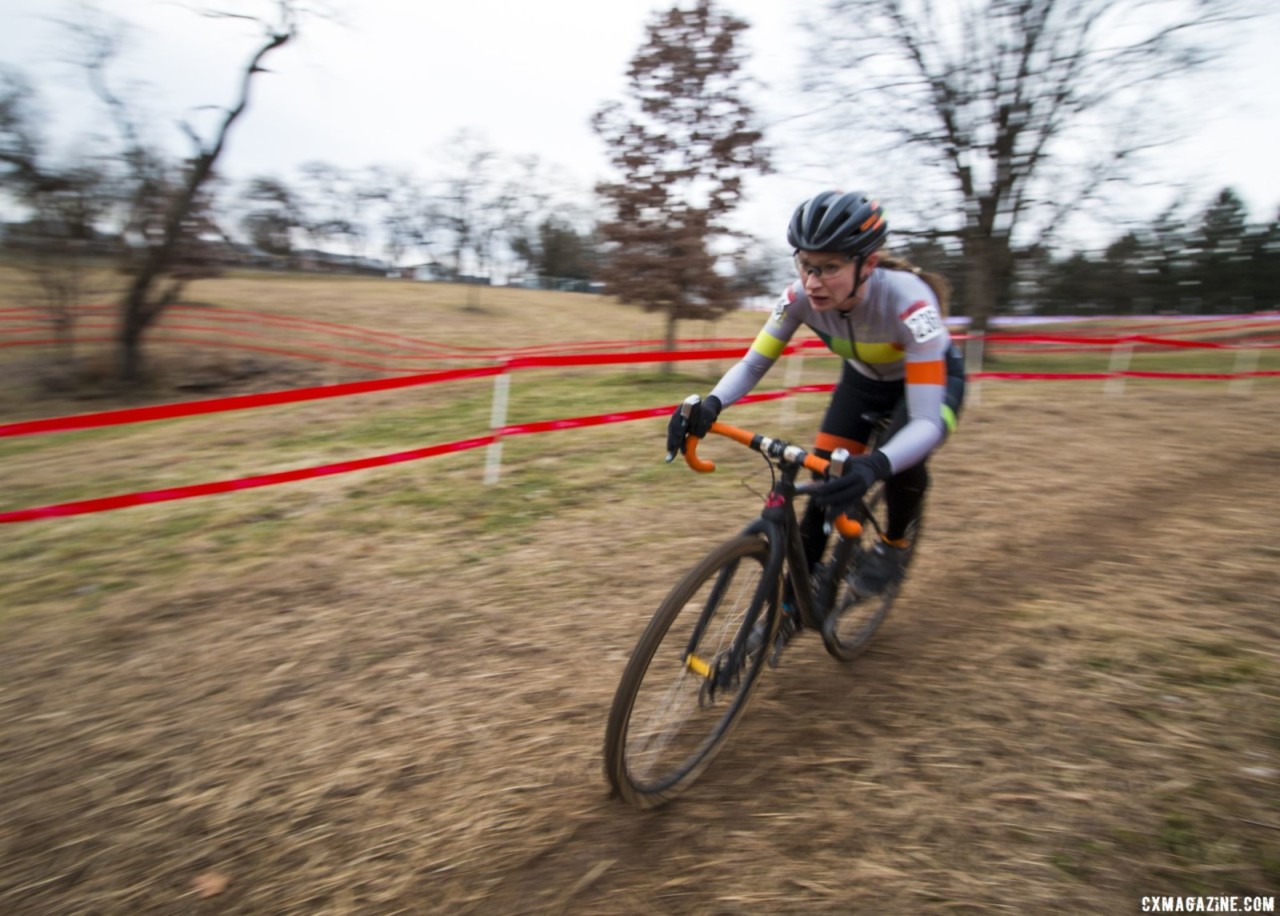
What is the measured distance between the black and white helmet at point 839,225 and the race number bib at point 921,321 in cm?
31

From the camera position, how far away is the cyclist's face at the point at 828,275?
2.77 metres

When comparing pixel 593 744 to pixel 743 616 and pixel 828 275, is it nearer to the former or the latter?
pixel 743 616

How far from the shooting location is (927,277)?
337 cm

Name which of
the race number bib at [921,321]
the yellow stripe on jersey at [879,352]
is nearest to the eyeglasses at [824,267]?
the race number bib at [921,321]

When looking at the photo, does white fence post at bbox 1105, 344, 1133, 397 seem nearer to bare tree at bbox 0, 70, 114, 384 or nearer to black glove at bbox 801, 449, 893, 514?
black glove at bbox 801, 449, 893, 514

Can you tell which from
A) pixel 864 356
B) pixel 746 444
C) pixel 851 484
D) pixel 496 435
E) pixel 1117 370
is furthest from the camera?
pixel 1117 370

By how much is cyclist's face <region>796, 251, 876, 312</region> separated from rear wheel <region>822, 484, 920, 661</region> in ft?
3.67

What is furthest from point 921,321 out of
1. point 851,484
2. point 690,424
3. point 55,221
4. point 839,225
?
point 55,221

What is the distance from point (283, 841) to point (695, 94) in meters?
14.9

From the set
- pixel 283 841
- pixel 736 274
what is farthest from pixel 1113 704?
pixel 736 274

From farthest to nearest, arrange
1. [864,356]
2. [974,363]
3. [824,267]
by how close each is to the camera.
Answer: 1. [974,363]
2. [864,356]
3. [824,267]

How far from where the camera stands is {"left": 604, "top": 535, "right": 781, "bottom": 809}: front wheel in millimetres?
2508

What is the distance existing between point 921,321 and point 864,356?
1.22 ft

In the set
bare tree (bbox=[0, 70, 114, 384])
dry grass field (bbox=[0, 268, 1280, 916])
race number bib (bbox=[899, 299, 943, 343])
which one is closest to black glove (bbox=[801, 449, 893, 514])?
race number bib (bbox=[899, 299, 943, 343])
